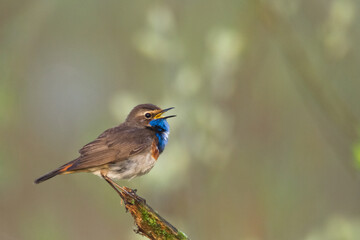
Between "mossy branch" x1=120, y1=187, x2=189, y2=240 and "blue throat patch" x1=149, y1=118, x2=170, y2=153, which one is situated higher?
"blue throat patch" x1=149, y1=118, x2=170, y2=153

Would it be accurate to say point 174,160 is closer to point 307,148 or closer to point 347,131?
point 347,131

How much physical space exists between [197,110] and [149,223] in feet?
6.67

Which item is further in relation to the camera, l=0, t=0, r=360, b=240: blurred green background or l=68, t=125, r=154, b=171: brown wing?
l=0, t=0, r=360, b=240: blurred green background

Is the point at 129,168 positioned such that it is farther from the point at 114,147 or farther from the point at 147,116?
the point at 147,116

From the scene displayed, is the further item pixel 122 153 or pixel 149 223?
pixel 122 153

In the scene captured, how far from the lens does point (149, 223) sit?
20.7ft

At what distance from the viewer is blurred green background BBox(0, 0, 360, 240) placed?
802 cm

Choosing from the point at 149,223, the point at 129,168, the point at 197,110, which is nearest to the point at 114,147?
the point at 129,168

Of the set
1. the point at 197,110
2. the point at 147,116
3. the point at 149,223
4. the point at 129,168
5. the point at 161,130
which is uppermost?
the point at 197,110

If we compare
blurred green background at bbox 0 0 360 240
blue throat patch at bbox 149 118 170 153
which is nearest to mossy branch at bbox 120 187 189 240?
blue throat patch at bbox 149 118 170 153

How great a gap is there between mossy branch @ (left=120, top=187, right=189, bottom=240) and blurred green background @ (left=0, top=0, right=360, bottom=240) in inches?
49.5

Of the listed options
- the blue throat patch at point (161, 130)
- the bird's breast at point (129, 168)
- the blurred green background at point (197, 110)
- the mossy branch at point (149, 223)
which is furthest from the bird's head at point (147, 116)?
the mossy branch at point (149, 223)

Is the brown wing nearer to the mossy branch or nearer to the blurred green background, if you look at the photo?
the blurred green background

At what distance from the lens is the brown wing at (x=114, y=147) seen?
23.4 ft
